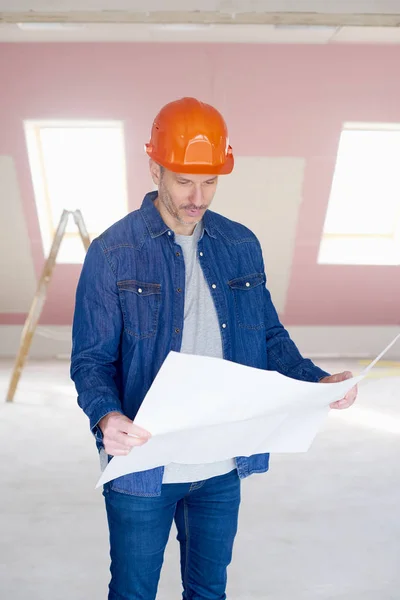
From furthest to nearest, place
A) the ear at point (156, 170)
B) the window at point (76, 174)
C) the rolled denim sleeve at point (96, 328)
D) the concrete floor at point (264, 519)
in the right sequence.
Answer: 1. the window at point (76, 174)
2. the concrete floor at point (264, 519)
3. the ear at point (156, 170)
4. the rolled denim sleeve at point (96, 328)

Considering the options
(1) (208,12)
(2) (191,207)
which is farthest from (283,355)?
(1) (208,12)

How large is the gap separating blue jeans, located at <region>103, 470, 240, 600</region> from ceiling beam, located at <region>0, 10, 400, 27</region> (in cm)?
211

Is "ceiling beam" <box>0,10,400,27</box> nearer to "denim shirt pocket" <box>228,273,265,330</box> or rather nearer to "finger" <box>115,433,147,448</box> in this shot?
"denim shirt pocket" <box>228,273,265,330</box>

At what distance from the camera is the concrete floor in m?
2.41

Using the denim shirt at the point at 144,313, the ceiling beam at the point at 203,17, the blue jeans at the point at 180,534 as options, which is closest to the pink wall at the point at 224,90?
the ceiling beam at the point at 203,17

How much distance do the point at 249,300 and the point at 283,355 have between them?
166 millimetres

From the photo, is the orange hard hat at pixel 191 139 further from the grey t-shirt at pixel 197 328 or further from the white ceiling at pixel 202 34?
the white ceiling at pixel 202 34

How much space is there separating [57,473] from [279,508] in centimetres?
116

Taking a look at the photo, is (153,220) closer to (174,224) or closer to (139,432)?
(174,224)

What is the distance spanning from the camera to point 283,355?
5.16ft

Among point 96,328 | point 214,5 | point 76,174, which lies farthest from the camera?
point 76,174

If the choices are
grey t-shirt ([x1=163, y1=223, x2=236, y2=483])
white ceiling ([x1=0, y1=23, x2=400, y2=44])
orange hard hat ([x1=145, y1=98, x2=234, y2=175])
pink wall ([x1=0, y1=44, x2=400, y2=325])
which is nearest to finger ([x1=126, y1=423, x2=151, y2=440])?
grey t-shirt ([x1=163, y1=223, x2=236, y2=483])

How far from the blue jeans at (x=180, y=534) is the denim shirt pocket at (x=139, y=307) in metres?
0.35

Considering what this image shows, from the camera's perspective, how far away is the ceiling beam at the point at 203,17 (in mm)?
2793
